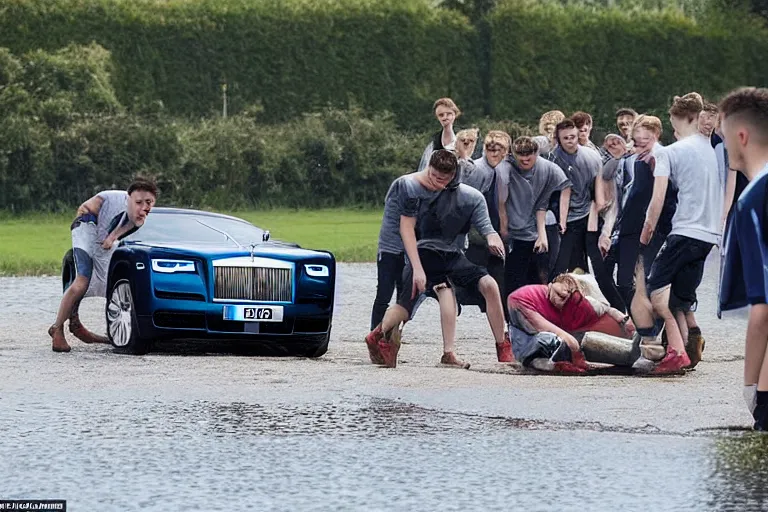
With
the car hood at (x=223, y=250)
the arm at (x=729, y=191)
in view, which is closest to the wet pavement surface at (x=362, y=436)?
the car hood at (x=223, y=250)

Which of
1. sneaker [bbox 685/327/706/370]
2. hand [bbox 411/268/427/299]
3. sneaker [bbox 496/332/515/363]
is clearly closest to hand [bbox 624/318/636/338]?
sneaker [bbox 685/327/706/370]

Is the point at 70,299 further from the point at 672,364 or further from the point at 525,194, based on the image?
the point at 672,364

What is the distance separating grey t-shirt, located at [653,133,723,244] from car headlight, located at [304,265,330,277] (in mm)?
2632

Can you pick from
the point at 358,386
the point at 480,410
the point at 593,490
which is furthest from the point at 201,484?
the point at 358,386

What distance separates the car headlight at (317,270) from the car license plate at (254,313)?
0.36 metres

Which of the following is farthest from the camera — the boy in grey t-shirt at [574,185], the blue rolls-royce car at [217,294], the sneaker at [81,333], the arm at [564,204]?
the boy in grey t-shirt at [574,185]

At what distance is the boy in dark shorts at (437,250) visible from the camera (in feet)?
37.6

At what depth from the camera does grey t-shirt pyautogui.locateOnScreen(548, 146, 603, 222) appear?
13617 mm

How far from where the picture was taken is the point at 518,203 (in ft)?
42.3

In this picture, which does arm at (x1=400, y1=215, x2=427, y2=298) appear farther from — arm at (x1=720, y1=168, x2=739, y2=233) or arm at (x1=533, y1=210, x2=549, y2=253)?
arm at (x1=720, y1=168, x2=739, y2=233)

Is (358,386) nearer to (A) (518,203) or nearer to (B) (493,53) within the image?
(A) (518,203)

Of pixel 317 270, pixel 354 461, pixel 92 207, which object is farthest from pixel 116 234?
pixel 354 461

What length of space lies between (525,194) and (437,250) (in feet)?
4.99

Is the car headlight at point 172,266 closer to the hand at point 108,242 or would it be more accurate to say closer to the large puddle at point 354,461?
the hand at point 108,242
